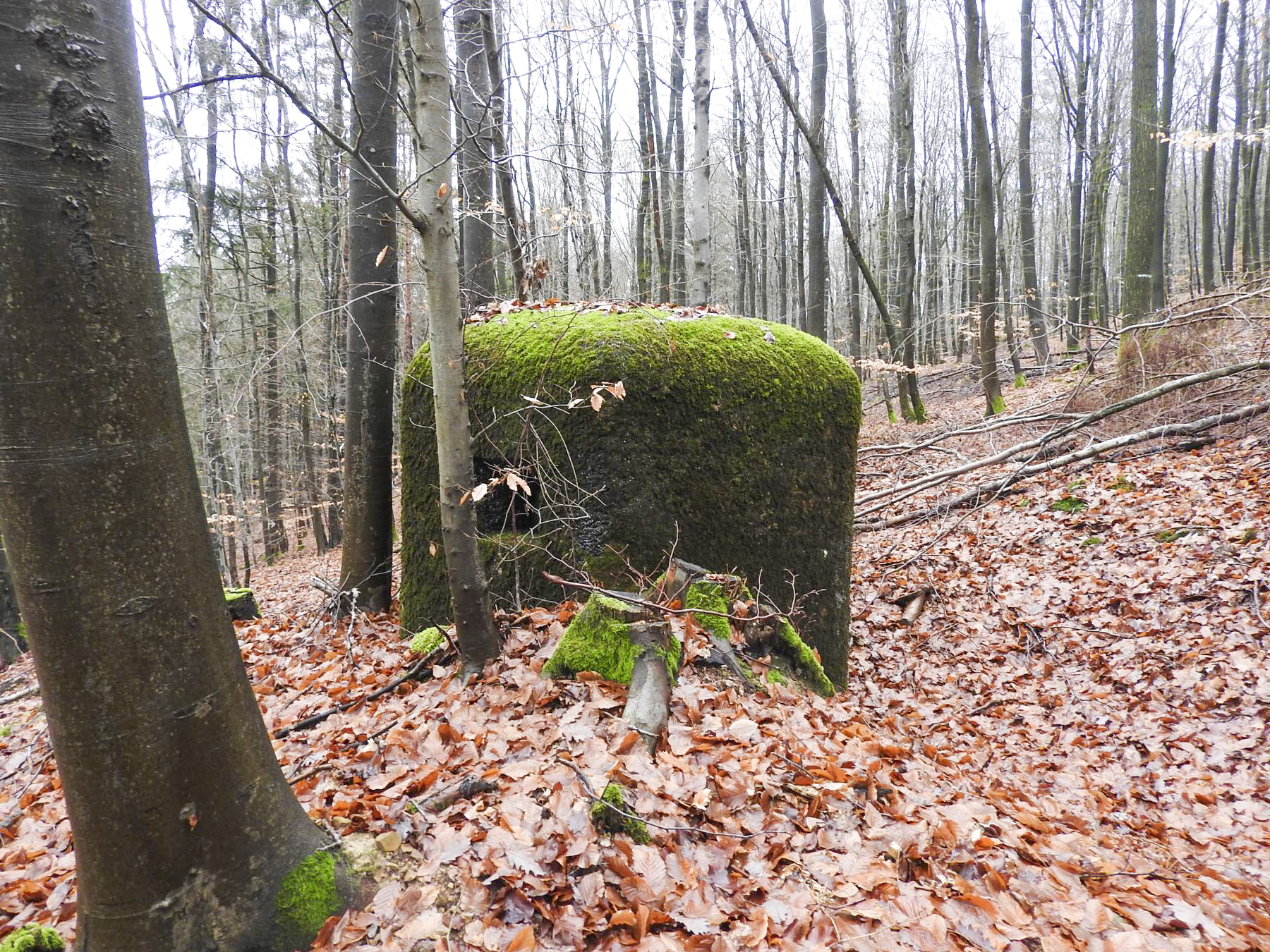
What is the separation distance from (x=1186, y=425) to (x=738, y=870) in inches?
321

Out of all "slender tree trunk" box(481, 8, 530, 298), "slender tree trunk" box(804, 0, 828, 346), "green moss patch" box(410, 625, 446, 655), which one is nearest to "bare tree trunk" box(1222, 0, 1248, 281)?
"slender tree trunk" box(804, 0, 828, 346)

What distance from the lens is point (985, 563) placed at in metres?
6.88

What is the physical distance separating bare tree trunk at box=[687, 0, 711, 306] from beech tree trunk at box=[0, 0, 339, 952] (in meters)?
9.39

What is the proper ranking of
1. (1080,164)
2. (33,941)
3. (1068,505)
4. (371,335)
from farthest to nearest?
(1080,164) → (1068,505) → (371,335) → (33,941)

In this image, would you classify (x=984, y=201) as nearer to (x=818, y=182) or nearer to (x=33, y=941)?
(x=818, y=182)

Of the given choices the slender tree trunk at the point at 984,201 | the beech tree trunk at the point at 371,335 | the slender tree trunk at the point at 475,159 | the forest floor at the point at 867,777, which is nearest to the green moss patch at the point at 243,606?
the forest floor at the point at 867,777

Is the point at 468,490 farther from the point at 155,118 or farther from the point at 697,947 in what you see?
the point at 155,118

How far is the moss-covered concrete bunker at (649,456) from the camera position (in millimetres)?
4180

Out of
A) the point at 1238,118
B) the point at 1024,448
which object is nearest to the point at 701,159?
the point at 1024,448

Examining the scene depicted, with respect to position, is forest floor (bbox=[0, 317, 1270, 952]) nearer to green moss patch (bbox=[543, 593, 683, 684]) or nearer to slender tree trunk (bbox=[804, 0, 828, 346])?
green moss patch (bbox=[543, 593, 683, 684])

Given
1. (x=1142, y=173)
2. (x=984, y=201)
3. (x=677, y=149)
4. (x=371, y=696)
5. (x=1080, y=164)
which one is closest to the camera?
(x=371, y=696)

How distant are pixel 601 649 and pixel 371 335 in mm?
3566

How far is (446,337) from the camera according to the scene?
3400 millimetres

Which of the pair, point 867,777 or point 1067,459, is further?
point 1067,459
